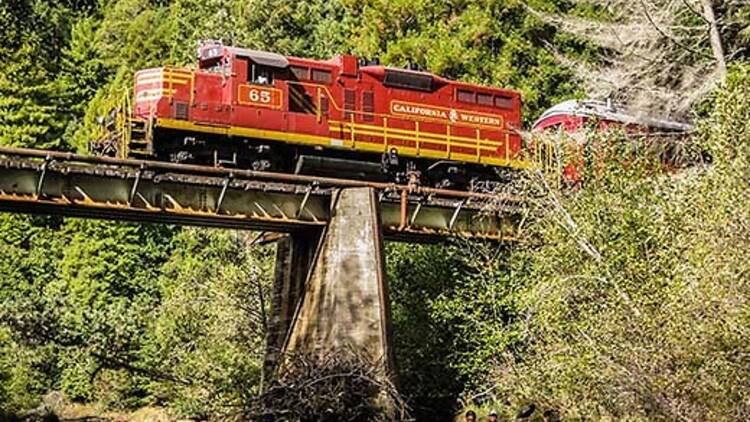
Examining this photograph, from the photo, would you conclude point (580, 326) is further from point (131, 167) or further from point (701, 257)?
point (131, 167)

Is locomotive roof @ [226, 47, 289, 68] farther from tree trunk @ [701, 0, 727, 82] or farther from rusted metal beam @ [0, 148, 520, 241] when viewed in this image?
tree trunk @ [701, 0, 727, 82]

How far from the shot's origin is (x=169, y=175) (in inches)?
655

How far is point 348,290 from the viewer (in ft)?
55.6

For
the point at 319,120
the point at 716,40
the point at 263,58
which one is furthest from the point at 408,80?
the point at 716,40

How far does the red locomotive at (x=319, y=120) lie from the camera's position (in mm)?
20438

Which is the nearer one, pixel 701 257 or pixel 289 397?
pixel 701 257

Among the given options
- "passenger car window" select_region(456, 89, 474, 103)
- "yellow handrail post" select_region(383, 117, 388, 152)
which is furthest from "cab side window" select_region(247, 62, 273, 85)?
"passenger car window" select_region(456, 89, 474, 103)

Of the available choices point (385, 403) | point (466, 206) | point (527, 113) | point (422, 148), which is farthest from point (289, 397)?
point (527, 113)

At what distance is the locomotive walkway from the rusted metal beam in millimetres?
18

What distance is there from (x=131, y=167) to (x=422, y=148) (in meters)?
8.52

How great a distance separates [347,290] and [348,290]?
0.02m

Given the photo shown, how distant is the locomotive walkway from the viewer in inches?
627

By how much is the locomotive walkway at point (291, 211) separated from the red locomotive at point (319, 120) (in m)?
3.01

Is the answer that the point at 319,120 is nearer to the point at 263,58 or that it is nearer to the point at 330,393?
the point at 263,58
